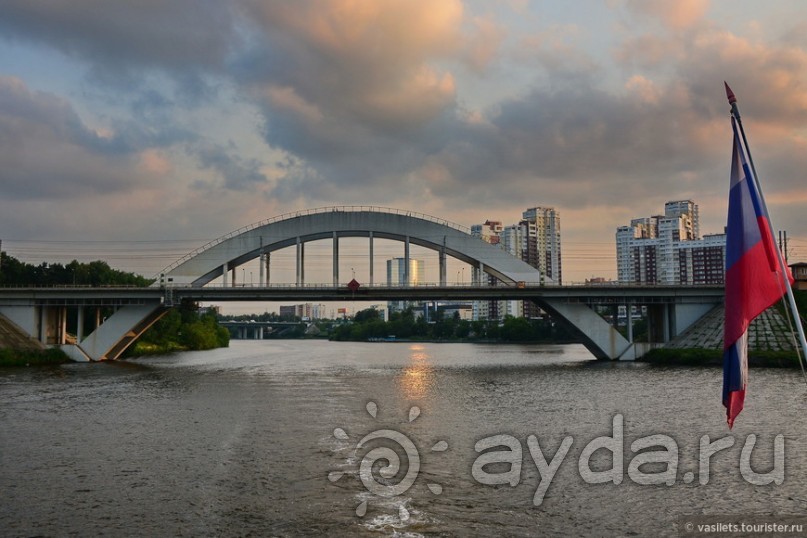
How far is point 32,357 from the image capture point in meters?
55.1

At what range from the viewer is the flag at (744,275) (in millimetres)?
7422

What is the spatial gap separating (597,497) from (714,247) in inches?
6136

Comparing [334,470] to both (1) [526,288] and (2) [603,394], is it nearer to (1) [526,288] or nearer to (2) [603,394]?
(2) [603,394]

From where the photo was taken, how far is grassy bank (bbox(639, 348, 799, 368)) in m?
48.9

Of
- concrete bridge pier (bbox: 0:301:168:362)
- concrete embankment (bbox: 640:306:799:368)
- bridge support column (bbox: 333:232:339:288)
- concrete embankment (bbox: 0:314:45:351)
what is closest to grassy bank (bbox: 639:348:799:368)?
concrete embankment (bbox: 640:306:799:368)

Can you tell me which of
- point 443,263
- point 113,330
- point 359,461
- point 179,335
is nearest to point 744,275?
point 359,461

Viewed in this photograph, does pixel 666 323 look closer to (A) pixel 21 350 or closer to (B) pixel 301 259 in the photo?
(B) pixel 301 259

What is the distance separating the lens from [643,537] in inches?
445

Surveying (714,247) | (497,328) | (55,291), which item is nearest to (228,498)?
→ (55,291)

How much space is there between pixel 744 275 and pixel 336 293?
54.7 m

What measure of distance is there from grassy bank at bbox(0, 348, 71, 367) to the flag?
5643 centimetres

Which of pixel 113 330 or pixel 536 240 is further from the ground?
pixel 536 240

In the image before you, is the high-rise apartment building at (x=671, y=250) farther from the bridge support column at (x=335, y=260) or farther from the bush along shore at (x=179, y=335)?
the bridge support column at (x=335, y=260)

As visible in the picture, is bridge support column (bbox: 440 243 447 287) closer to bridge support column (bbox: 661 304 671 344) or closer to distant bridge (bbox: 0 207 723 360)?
distant bridge (bbox: 0 207 723 360)
